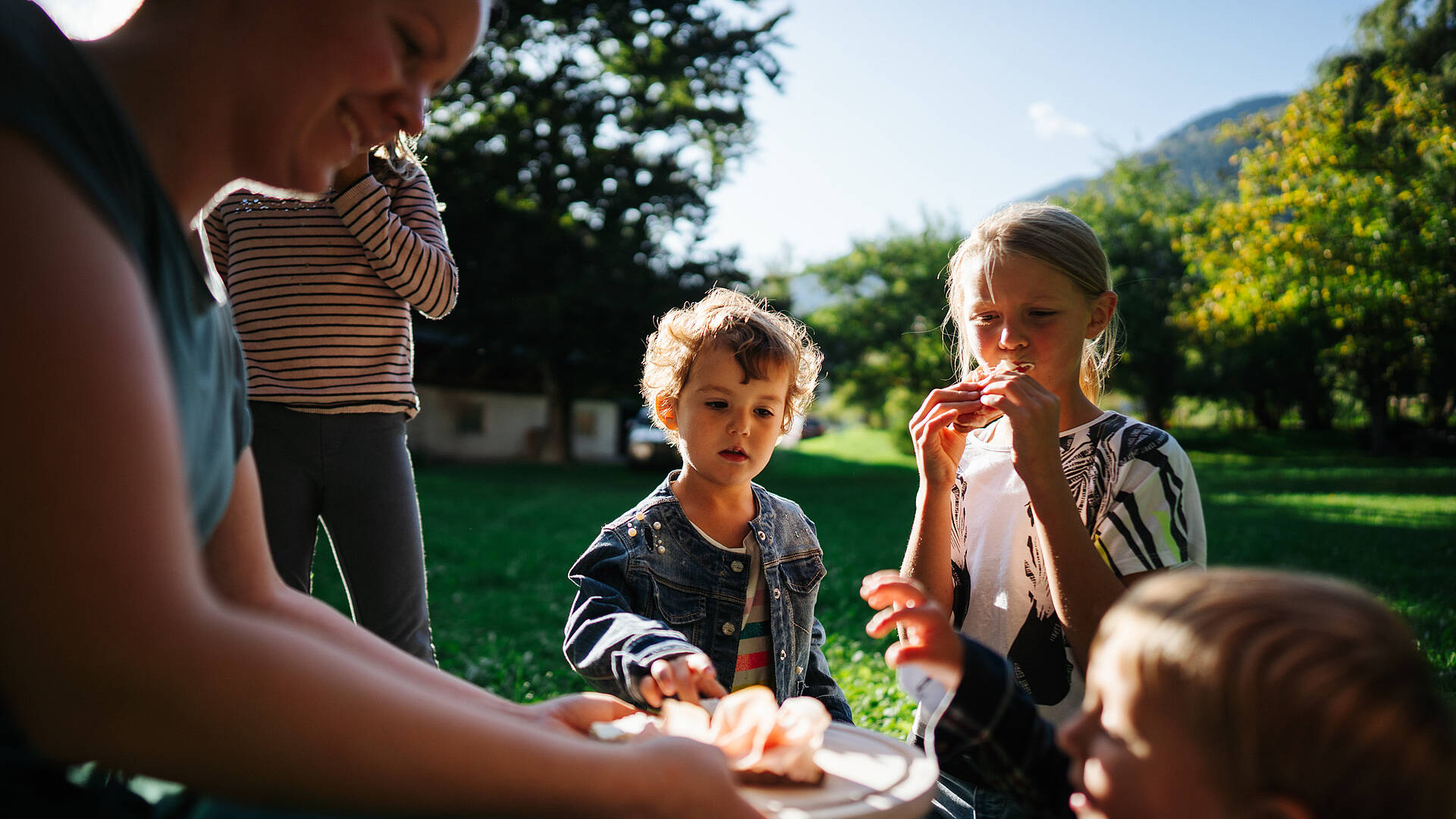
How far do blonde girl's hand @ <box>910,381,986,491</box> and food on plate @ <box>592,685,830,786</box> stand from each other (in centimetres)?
104

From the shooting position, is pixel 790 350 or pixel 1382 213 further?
pixel 1382 213

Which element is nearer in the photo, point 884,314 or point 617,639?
point 617,639

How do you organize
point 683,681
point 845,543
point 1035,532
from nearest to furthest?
1. point 683,681
2. point 1035,532
3. point 845,543

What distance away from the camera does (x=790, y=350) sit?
2.92 m

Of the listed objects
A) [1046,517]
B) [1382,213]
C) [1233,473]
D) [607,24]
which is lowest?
[1233,473]

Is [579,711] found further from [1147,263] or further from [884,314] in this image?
[1147,263]

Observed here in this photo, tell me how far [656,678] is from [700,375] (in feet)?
4.04

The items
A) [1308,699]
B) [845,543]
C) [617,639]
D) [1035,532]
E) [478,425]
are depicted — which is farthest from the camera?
[478,425]

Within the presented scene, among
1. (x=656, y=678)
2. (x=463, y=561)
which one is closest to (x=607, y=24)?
(x=463, y=561)

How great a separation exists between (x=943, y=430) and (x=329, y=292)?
1953 mm

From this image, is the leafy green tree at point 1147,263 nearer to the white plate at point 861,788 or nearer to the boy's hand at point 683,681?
the boy's hand at point 683,681

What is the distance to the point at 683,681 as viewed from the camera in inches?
68.0

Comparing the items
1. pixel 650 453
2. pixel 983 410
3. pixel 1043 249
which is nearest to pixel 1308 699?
pixel 983 410

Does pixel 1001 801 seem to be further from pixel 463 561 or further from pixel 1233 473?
pixel 1233 473
